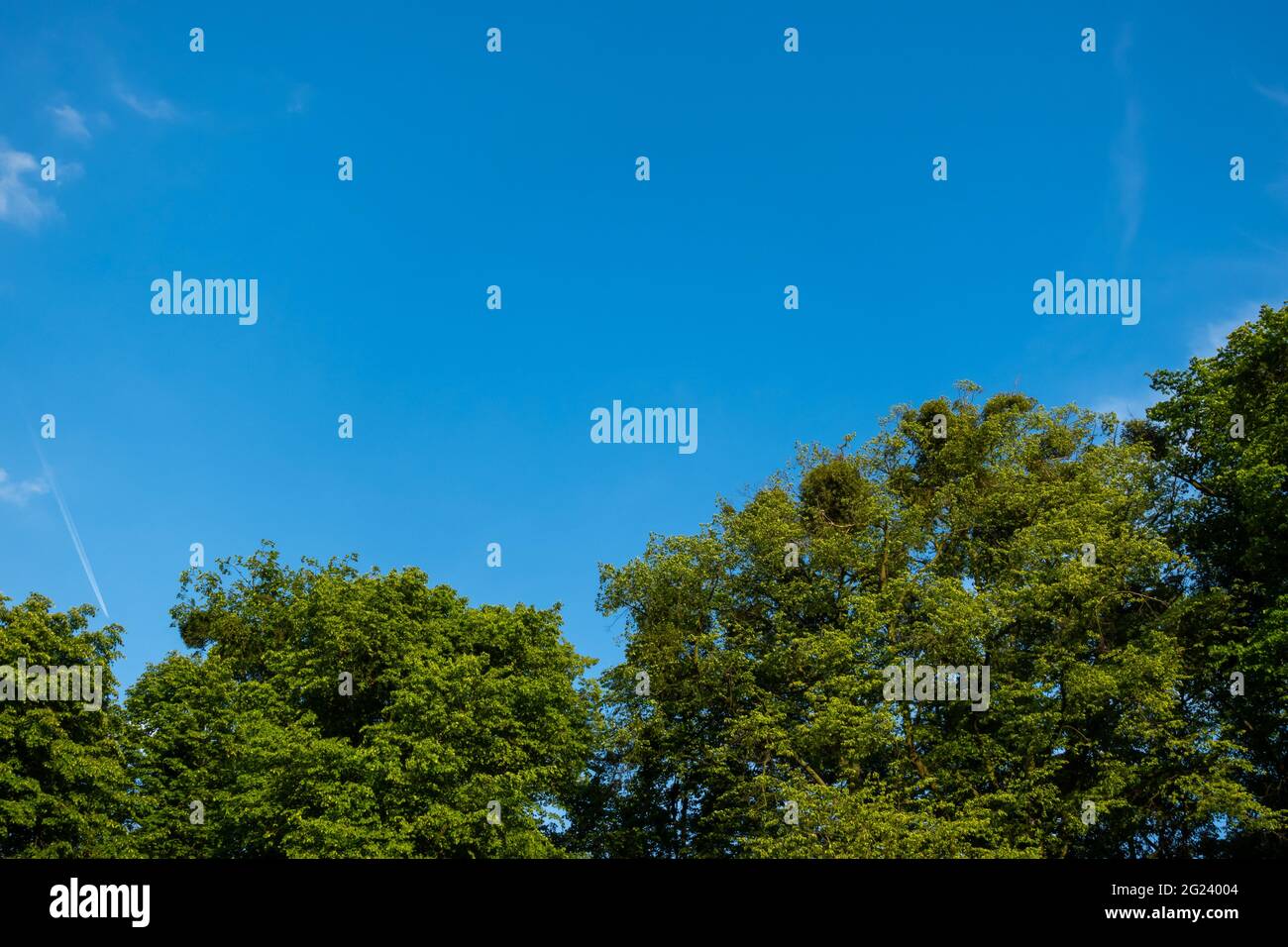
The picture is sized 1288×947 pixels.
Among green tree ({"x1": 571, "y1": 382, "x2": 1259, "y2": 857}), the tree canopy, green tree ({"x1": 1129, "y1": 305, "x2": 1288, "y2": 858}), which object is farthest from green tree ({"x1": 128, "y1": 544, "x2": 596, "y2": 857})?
green tree ({"x1": 1129, "y1": 305, "x2": 1288, "y2": 858})

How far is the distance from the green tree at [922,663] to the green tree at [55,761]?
58.8 ft

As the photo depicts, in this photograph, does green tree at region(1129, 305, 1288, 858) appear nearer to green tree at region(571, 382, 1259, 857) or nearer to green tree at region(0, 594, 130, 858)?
green tree at region(571, 382, 1259, 857)

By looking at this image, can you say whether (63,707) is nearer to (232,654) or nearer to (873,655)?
(232,654)

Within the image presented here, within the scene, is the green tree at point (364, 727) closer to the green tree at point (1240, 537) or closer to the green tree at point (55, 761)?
the green tree at point (55, 761)

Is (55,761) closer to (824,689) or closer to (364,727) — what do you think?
(364,727)

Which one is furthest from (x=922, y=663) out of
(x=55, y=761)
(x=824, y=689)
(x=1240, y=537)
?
(x=55, y=761)

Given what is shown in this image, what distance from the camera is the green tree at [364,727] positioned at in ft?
124

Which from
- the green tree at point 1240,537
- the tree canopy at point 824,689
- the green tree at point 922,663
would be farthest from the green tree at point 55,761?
the green tree at point 1240,537

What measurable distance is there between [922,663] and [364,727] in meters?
19.1

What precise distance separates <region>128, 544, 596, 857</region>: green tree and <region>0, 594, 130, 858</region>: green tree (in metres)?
1.96

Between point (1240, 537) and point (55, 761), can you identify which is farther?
point (55, 761)

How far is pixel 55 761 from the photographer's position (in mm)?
41875
